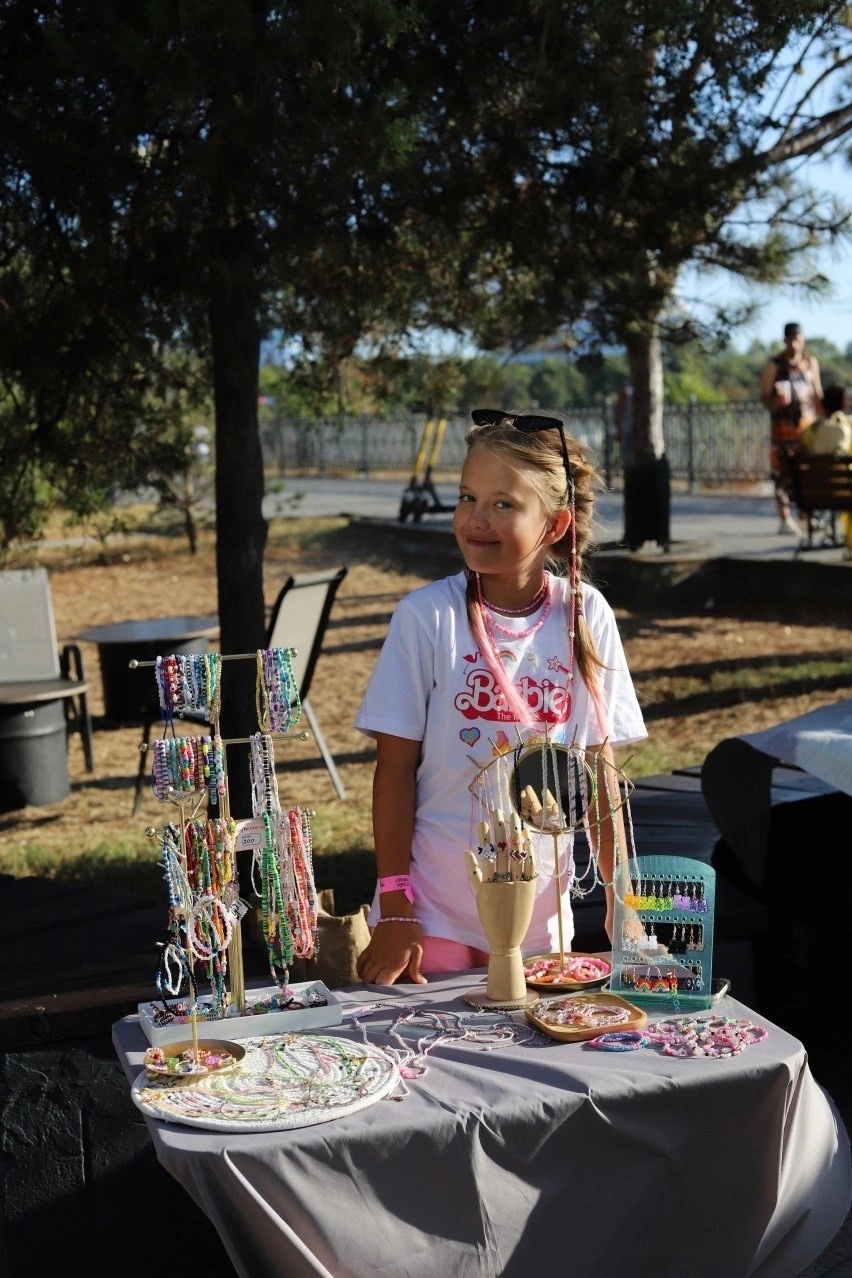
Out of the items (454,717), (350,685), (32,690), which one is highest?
(454,717)

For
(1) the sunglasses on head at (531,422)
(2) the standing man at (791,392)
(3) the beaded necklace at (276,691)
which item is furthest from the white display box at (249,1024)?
(2) the standing man at (791,392)

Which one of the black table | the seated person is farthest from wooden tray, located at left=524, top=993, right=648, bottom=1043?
the seated person

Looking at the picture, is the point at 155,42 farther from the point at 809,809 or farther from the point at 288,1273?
the point at 288,1273

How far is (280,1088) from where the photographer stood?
191 cm

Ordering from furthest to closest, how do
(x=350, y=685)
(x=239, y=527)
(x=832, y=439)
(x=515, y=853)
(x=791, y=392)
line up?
(x=791, y=392), (x=832, y=439), (x=350, y=685), (x=239, y=527), (x=515, y=853)

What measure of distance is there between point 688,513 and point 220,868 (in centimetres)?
1673

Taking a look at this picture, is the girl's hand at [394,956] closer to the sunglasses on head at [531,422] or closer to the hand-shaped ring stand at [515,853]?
the hand-shaped ring stand at [515,853]

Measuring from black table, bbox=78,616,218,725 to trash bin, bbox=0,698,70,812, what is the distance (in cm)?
45

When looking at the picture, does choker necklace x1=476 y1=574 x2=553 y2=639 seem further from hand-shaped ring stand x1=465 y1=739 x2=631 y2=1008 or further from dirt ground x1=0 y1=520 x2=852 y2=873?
dirt ground x1=0 y1=520 x2=852 y2=873

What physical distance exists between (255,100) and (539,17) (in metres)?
0.94

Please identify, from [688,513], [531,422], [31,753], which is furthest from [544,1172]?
Result: [688,513]

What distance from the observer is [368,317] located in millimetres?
5871

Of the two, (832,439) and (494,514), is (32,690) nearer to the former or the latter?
(494,514)

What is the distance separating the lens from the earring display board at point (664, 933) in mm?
2258
